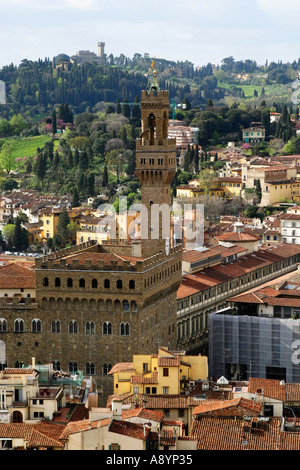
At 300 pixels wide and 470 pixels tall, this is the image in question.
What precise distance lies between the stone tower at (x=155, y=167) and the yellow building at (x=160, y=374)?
9.94 metres

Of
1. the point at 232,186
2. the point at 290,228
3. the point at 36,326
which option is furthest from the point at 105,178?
the point at 36,326

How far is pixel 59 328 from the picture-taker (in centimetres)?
5597

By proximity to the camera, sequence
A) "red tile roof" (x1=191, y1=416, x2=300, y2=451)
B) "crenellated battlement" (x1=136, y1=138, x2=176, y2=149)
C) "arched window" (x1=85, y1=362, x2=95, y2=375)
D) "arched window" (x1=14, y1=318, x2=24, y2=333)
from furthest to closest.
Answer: "crenellated battlement" (x1=136, y1=138, x2=176, y2=149) < "arched window" (x1=14, y1=318, x2=24, y2=333) < "arched window" (x1=85, y1=362, x2=95, y2=375) < "red tile roof" (x1=191, y1=416, x2=300, y2=451)

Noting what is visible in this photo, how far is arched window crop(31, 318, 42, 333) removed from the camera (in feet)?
184

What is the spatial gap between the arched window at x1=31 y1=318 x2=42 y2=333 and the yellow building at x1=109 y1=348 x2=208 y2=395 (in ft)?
18.0

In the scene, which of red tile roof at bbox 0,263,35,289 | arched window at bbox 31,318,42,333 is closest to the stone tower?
red tile roof at bbox 0,263,35,289

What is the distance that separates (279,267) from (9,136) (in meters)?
102

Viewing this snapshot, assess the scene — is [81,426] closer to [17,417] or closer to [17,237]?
[17,417]

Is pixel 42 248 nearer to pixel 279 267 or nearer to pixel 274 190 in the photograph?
pixel 274 190

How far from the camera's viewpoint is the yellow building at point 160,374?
48688 millimetres

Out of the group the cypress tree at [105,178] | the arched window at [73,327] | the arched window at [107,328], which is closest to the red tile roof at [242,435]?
the arched window at [107,328]

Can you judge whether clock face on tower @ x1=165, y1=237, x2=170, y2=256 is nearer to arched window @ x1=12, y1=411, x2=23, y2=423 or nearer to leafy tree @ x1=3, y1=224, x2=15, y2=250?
arched window @ x1=12, y1=411, x2=23, y2=423

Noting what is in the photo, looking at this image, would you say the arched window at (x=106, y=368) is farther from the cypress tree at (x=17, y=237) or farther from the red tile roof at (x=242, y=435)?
the cypress tree at (x=17, y=237)
